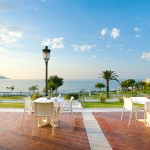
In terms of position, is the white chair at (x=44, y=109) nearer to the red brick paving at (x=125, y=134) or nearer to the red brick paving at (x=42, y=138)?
the red brick paving at (x=42, y=138)

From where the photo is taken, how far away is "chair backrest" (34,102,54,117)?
5.83 m

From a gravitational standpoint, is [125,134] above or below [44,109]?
below

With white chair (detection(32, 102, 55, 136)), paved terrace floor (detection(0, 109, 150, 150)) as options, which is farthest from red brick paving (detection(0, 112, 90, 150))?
white chair (detection(32, 102, 55, 136))

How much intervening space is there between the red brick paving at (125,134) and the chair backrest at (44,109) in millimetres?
1439

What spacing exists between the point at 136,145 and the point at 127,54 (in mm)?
24620

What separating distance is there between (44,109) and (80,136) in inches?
41.8

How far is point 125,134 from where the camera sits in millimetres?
5875

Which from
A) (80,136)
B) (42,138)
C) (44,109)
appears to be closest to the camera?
(42,138)

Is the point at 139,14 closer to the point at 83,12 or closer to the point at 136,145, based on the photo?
the point at 83,12

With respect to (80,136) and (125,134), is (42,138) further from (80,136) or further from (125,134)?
(125,134)

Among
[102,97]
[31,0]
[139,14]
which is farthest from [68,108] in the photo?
[139,14]

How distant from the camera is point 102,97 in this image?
1617 centimetres

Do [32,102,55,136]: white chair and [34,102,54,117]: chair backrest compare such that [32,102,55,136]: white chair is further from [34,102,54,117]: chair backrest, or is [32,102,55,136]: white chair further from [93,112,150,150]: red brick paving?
[93,112,150,150]: red brick paving

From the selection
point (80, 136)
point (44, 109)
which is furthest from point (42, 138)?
point (80, 136)
